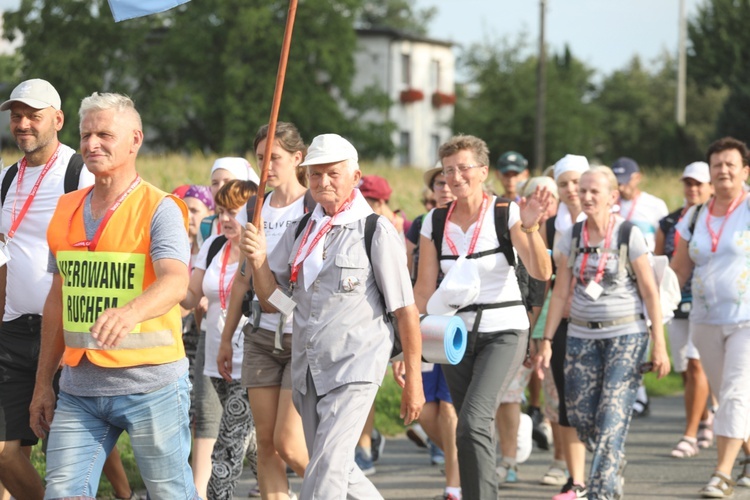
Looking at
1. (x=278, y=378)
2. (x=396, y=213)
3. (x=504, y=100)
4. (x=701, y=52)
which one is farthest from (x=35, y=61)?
(x=278, y=378)

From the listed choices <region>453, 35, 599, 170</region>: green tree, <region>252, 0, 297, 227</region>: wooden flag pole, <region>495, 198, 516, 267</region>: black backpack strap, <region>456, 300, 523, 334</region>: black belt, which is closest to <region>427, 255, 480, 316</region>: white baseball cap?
<region>456, 300, 523, 334</region>: black belt

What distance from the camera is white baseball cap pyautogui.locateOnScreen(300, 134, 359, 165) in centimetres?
572

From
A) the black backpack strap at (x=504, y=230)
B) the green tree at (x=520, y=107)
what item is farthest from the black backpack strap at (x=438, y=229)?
the green tree at (x=520, y=107)

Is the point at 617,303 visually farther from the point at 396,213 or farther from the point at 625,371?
the point at 396,213

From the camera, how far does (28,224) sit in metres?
6.32

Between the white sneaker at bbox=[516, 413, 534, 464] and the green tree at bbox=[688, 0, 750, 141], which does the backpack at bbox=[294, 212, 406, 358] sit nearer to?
the white sneaker at bbox=[516, 413, 534, 464]

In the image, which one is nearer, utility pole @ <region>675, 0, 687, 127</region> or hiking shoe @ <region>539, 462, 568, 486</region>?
hiking shoe @ <region>539, 462, 568, 486</region>

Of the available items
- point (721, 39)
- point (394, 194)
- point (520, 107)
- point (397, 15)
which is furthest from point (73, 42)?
point (397, 15)

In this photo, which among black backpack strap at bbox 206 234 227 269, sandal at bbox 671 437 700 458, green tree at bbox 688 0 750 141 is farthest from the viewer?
green tree at bbox 688 0 750 141

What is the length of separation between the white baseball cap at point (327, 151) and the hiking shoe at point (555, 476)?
3960mm

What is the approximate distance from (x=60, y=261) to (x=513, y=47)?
46.9 meters

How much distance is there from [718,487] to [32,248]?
479cm

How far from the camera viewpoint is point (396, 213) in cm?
1000

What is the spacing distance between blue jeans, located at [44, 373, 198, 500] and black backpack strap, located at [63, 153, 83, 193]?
1.64 metres
